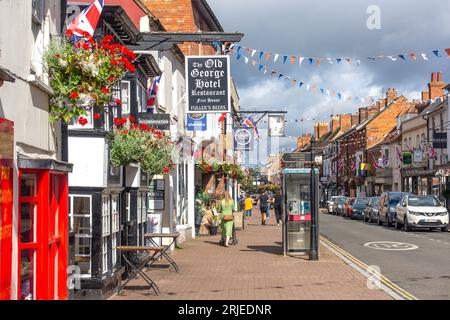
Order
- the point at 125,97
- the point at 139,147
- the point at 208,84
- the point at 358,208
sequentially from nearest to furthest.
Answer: the point at 139,147 < the point at 125,97 < the point at 208,84 < the point at 358,208

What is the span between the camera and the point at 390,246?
72.2 ft

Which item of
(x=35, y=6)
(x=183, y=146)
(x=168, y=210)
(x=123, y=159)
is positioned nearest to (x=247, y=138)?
(x=183, y=146)

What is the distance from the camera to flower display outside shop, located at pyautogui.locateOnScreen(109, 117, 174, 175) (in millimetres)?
11812

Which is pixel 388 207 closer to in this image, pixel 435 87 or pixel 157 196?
pixel 157 196

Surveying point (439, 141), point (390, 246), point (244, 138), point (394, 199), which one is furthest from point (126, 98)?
point (439, 141)

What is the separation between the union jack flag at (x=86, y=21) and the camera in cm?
992

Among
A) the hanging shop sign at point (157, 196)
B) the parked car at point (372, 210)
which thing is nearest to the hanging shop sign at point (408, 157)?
the parked car at point (372, 210)

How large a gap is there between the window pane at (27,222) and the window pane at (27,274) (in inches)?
6.2

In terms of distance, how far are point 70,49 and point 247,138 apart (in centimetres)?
3021

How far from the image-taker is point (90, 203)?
11.0 metres

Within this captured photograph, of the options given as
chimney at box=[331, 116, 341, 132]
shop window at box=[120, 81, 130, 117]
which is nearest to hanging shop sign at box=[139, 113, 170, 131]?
shop window at box=[120, 81, 130, 117]

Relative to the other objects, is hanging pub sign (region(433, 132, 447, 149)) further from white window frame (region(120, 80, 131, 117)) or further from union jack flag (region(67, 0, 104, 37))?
union jack flag (region(67, 0, 104, 37))

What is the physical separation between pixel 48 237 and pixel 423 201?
2654 centimetres

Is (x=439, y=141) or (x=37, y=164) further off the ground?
(x=439, y=141)
